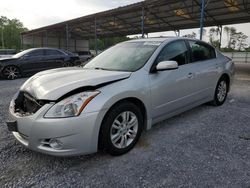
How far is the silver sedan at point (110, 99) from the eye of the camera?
229 cm

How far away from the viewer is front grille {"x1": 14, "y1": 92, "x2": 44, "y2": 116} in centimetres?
242

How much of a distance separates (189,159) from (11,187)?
6.55 ft

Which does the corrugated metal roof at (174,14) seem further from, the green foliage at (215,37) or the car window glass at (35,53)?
the car window glass at (35,53)

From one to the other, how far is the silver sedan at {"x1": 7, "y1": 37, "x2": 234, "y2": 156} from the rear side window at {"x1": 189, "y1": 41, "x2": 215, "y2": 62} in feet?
0.15

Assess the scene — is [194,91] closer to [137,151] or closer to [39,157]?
[137,151]

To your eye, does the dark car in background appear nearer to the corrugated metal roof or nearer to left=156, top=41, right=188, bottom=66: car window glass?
the corrugated metal roof

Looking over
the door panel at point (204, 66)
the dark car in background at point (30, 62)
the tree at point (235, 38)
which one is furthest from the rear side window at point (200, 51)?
the tree at point (235, 38)

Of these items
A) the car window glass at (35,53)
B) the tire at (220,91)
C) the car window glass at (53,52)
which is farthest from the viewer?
the car window glass at (53,52)

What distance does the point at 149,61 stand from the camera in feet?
10.2

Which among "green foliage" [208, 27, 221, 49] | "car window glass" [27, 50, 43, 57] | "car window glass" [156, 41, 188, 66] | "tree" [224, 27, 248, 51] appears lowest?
"car window glass" [156, 41, 188, 66]

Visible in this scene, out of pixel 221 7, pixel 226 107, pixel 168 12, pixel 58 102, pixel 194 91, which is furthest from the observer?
pixel 168 12

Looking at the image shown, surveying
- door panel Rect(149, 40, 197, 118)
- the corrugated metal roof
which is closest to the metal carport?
the corrugated metal roof

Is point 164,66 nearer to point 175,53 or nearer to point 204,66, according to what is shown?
point 175,53

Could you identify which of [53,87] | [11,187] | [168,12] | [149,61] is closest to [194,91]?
[149,61]
